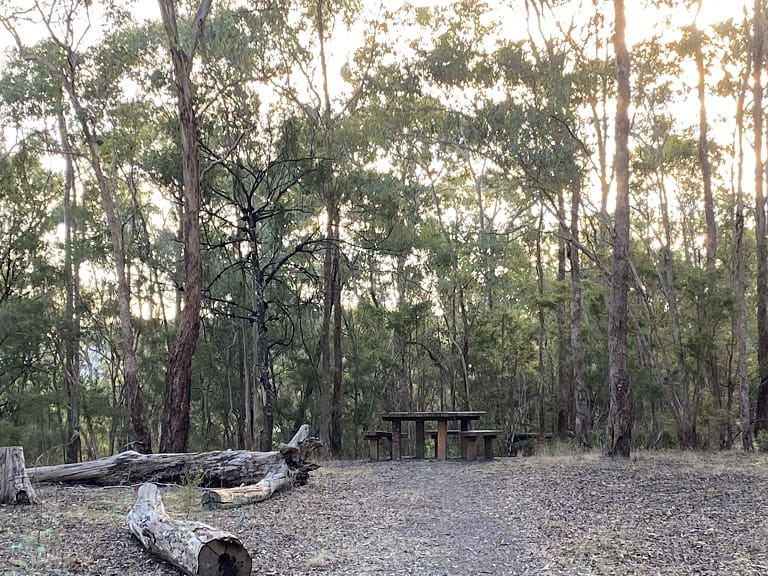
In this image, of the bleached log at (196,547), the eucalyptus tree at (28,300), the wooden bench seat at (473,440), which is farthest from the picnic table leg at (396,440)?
the eucalyptus tree at (28,300)

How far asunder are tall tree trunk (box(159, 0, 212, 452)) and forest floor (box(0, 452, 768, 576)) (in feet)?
9.09

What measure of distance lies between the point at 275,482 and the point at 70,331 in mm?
11677

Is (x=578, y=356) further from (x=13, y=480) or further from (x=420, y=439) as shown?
(x=13, y=480)

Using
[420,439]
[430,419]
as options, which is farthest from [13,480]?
[420,439]

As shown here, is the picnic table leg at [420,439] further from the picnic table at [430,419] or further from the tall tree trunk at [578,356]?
the tall tree trunk at [578,356]

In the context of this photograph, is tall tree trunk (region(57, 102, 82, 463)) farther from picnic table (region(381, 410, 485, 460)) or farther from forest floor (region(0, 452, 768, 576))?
forest floor (region(0, 452, 768, 576))

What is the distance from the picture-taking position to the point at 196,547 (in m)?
3.43

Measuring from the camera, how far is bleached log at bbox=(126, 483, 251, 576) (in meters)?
3.40

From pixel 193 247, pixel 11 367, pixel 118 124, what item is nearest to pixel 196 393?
pixel 11 367

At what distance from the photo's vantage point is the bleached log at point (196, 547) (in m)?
3.40

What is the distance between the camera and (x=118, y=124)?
1356 centimetres

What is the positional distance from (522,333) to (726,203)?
969 centimetres

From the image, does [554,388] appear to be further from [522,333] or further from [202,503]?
[202,503]

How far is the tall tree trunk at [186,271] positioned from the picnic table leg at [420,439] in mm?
3739
